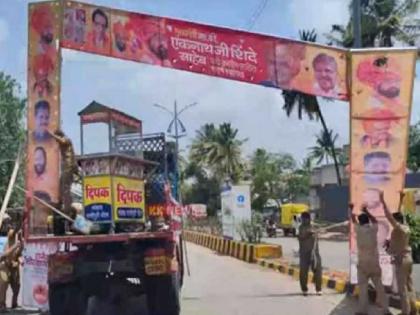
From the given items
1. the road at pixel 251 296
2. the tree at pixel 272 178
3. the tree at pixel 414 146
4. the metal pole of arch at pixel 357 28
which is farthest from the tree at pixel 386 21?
the tree at pixel 272 178

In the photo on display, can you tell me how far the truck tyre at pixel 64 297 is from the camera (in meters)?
11.8

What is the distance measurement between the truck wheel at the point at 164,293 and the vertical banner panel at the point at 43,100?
85.6 inches

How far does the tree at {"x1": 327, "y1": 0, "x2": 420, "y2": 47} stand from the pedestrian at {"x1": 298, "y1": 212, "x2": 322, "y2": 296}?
26.6 m

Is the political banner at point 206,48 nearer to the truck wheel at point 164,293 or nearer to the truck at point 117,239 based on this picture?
the truck at point 117,239

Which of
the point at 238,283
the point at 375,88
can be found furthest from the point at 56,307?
the point at 238,283

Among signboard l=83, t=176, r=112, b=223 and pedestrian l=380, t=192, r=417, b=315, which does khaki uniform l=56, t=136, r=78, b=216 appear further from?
pedestrian l=380, t=192, r=417, b=315

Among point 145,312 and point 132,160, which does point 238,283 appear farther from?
point 132,160

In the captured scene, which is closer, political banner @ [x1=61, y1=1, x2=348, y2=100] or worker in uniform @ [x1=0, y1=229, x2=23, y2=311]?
political banner @ [x1=61, y1=1, x2=348, y2=100]

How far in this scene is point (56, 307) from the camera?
1185 cm

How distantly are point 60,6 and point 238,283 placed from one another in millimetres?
7910

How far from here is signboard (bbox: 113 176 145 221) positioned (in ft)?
36.5

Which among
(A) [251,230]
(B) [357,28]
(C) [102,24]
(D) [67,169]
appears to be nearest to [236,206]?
(A) [251,230]

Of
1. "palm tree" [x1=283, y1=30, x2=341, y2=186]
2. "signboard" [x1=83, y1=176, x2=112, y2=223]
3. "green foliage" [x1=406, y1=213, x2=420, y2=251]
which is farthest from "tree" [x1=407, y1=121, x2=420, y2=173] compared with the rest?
"signboard" [x1=83, y1=176, x2=112, y2=223]

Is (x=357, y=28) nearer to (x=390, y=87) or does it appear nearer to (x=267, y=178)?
(x=390, y=87)
